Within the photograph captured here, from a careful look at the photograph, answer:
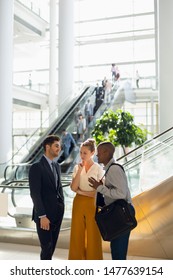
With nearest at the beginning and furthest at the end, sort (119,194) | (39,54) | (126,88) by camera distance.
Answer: (119,194), (126,88), (39,54)

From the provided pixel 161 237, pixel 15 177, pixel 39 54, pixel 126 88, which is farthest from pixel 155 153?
pixel 39 54

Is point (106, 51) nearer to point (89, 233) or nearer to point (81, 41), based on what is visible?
point (81, 41)

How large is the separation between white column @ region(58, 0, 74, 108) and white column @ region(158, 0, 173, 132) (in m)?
6.48

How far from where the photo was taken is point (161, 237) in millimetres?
5328

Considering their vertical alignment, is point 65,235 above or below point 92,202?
below

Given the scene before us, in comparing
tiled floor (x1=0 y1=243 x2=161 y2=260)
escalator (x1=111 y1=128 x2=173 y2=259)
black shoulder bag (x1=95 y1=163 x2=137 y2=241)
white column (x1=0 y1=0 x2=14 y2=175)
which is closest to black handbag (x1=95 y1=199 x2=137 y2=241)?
black shoulder bag (x1=95 y1=163 x2=137 y2=241)

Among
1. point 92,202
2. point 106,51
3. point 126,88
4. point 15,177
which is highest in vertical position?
point 106,51

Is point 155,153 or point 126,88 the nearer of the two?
point 155,153

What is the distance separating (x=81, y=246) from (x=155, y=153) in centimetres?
291

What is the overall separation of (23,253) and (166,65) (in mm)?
8999

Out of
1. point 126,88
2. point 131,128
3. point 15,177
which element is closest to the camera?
point 131,128

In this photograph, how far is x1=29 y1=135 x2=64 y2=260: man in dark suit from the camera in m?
3.94

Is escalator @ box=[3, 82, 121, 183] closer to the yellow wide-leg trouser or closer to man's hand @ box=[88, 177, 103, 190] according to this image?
the yellow wide-leg trouser

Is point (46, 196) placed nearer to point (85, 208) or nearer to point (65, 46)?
point (85, 208)
